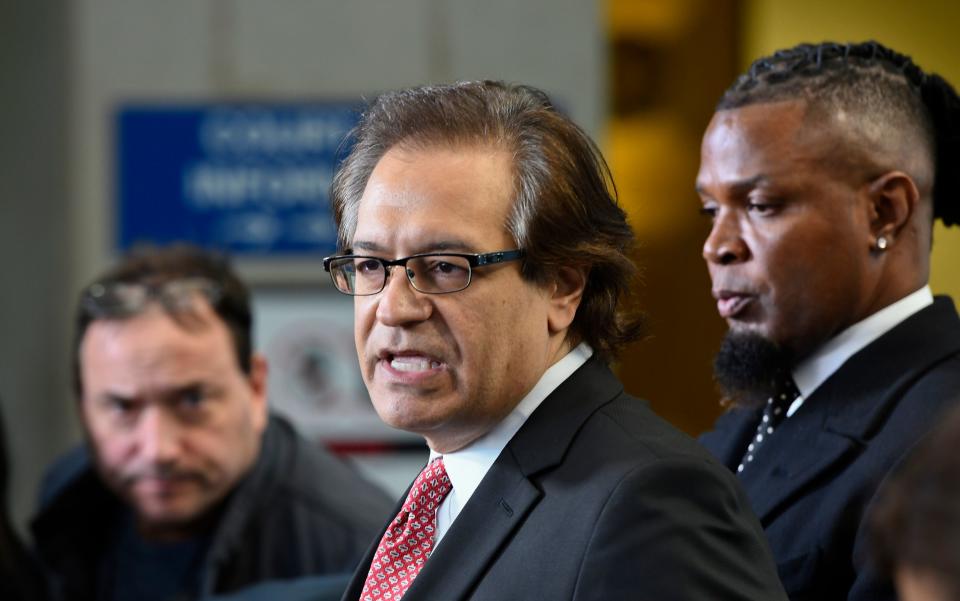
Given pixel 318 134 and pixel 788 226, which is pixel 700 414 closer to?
pixel 318 134

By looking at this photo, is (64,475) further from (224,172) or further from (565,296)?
(565,296)

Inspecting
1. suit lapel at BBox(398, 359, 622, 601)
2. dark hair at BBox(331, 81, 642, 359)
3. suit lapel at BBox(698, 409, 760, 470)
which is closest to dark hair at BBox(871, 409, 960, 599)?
suit lapel at BBox(398, 359, 622, 601)

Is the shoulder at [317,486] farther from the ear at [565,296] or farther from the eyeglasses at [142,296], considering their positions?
the ear at [565,296]

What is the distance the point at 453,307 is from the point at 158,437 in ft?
5.97

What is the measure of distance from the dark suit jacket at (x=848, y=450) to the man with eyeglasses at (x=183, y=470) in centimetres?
149

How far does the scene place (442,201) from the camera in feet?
5.57

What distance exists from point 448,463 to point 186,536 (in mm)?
1848

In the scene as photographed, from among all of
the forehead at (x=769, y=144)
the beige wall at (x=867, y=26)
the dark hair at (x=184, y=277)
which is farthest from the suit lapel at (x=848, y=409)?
the beige wall at (x=867, y=26)

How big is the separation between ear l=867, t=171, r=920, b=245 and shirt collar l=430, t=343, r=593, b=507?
546mm

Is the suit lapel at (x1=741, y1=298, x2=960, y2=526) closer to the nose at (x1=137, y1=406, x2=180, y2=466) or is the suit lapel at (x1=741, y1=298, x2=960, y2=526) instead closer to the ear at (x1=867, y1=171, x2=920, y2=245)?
the ear at (x1=867, y1=171, x2=920, y2=245)

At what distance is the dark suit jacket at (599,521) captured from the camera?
1498mm

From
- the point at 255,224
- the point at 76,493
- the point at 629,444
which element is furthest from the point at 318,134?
the point at 629,444

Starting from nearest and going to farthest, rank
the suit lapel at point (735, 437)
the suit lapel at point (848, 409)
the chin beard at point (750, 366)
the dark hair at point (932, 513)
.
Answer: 1. the dark hair at point (932, 513)
2. the suit lapel at point (848, 409)
3. the chin beard at point (750, 366)
4. the suit lapel at point (735, 437)

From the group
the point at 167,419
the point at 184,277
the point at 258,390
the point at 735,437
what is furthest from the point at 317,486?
A: the point at 735,437
